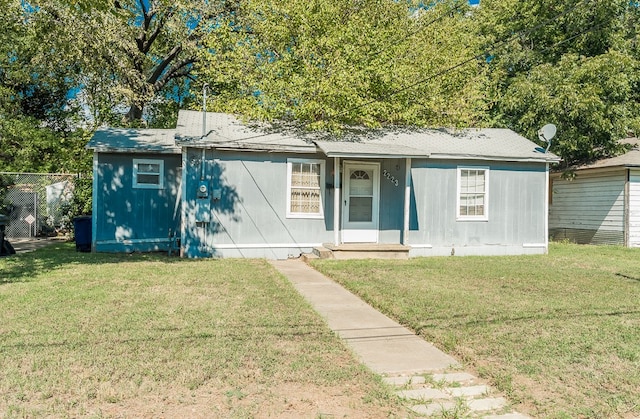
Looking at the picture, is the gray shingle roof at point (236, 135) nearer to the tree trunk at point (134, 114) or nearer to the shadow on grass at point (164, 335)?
the shadow on grass at point (164, 335)

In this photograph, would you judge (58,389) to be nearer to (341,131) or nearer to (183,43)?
(341,131)

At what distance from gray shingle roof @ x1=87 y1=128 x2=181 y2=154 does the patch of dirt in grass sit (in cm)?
931

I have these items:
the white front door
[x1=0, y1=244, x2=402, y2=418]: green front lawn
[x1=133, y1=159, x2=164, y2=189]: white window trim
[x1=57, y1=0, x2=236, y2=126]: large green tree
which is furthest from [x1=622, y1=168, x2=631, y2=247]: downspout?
[x1=57, y1=0, x2=236, y2=126]: large green tree

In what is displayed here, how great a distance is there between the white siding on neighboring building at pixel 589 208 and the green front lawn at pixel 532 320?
5953 mm

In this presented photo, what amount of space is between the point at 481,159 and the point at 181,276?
8.15 m

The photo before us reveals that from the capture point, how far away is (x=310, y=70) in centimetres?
1684

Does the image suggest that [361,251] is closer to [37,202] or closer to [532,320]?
[532,320]

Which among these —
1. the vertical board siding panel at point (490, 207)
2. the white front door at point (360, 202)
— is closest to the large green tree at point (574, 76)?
the vertical board siding panel at point (490, 207)

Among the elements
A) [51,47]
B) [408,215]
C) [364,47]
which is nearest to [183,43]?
[51,47]

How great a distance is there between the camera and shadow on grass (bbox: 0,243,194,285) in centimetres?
829

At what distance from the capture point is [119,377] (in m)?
3.82

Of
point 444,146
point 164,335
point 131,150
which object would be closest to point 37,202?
point 131,150

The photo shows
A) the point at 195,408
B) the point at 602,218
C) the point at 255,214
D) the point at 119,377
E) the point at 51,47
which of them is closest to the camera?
the point at 195,408

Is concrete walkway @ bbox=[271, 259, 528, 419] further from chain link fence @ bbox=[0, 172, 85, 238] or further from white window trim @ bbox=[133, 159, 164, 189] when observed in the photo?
chain link fence @ bbox=[0, 172, 85, 238]
